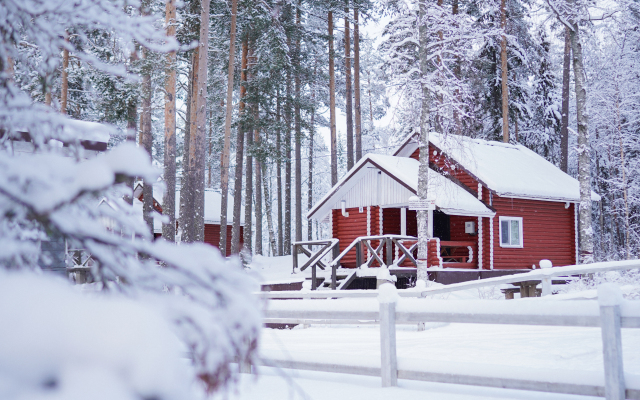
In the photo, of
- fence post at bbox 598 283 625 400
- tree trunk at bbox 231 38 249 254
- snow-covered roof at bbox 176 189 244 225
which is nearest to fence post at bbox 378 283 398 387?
fence post at bbox 598 283 625 400

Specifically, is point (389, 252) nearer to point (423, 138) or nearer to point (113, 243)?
point (423, 138)

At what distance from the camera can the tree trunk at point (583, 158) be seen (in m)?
17.6

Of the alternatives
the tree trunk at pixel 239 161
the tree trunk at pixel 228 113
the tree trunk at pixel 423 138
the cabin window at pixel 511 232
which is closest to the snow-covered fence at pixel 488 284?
the tree trunk at pixel 423 138

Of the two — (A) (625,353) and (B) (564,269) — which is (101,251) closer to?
(A) (625,353)

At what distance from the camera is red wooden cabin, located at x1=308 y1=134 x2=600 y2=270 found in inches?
812

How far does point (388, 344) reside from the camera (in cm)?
574

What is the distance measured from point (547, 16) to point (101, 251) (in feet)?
63.6

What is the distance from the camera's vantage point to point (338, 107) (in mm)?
42031

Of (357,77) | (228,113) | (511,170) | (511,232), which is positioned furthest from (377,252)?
(357,77)

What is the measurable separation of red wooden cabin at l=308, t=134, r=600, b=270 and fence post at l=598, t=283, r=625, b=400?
552 inches

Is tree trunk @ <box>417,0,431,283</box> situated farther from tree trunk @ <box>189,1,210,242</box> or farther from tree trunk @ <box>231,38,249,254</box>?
tree trunk @ <box>231,38,249,254</box>

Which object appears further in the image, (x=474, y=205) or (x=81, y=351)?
(x=474, y=205)

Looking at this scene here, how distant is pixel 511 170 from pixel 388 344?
61.4 ft

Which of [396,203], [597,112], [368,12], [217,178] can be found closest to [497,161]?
[396,203]
